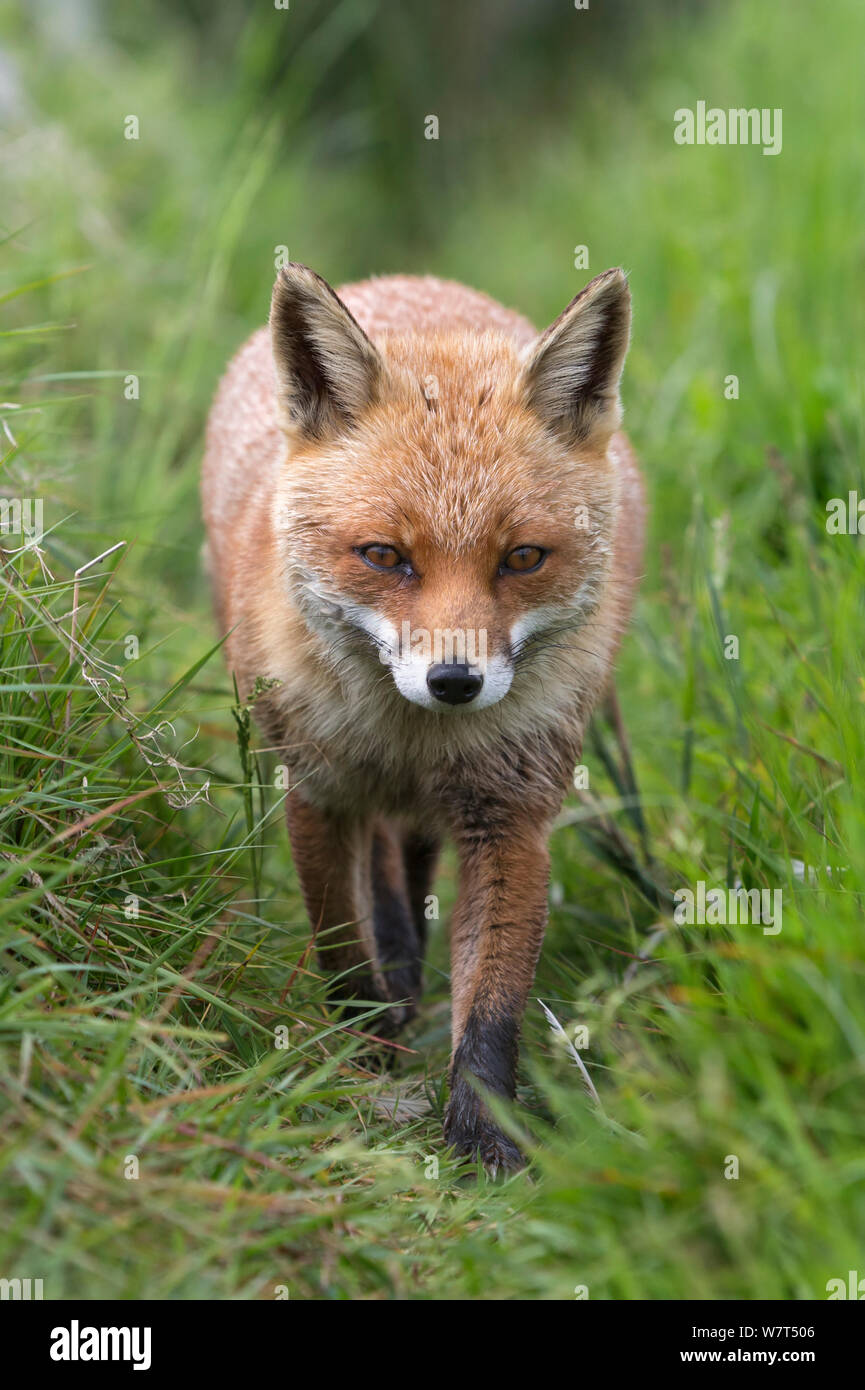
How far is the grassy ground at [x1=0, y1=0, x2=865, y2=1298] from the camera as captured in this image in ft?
9.73

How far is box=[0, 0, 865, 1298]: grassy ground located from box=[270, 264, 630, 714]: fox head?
529 mm

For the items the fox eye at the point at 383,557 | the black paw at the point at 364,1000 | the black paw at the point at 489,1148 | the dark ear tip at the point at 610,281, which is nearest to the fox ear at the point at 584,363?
the dark ear tip at the point at 610,281

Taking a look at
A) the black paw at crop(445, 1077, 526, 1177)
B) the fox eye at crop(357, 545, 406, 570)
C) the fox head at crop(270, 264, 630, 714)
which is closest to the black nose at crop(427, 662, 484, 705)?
the fox head at crop(270, 264, 630, 714)

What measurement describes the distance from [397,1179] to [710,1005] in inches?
37.6

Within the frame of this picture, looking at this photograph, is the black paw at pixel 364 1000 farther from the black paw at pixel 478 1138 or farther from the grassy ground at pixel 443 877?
the black paw at pixel 478 1138

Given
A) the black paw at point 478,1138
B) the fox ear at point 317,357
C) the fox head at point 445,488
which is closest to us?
the fox head at point 445,488

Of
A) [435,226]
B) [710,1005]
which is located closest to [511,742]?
[710,1005]

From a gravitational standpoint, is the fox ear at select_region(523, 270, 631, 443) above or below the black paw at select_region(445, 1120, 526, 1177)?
above

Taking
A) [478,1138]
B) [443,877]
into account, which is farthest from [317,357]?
[443,877]

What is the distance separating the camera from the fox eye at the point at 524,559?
395 centimetres

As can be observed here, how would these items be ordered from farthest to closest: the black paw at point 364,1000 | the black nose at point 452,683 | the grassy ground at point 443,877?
the black paw at point 364,1000 → the black nose at point 452,683 → the grassy ground at point 443,877

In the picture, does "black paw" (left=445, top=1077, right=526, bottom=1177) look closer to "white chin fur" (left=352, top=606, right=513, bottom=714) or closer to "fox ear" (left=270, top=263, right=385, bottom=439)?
"white chin fur" (left=352, top=606, right=513, bottom=714)
